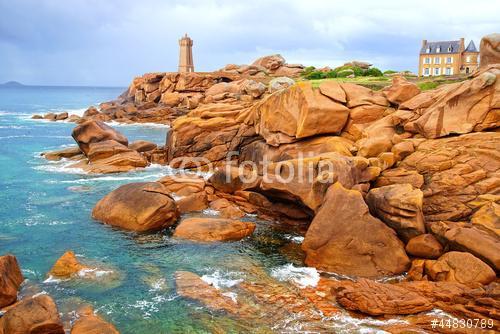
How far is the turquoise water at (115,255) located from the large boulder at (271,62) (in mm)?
70331

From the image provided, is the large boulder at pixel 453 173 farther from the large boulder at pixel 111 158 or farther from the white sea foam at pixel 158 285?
the large boulder at pixel 111 158

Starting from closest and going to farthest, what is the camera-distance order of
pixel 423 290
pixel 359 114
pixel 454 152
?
pixel 423 290, pixel 454 152, pixel 359 114

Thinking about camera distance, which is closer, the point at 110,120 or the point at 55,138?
the point at 55,138

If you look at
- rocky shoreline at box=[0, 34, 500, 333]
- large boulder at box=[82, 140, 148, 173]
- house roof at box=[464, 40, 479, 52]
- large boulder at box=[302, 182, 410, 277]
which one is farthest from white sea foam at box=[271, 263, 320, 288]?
house roof at box=[464, 40, 479, 52]

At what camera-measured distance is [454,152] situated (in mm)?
23438

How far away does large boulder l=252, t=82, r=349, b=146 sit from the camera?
2950cm

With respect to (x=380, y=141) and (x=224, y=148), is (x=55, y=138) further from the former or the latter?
(x=380, y=141)

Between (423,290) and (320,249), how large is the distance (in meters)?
4.75

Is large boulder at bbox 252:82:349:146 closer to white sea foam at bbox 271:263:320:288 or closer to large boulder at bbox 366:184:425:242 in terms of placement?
large boulder at bbox 366:184:425:242

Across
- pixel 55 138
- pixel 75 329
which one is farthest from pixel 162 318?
pixel 55 138

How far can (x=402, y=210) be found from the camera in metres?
20.3

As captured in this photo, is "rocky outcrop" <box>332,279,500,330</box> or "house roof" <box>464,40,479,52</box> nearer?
"rocky outcrop" <box>332,279,500,330</box>

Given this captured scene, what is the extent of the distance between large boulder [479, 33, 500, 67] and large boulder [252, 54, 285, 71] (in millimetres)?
70802

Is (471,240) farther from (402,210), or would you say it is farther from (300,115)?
(300,115)
